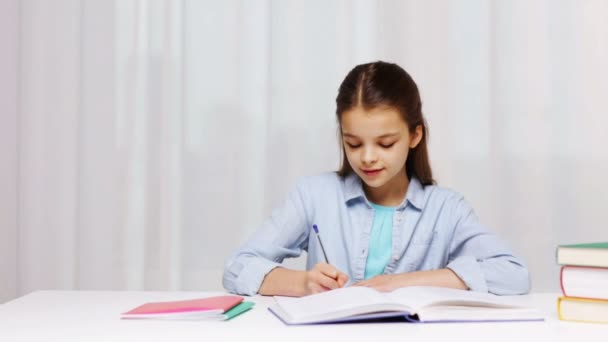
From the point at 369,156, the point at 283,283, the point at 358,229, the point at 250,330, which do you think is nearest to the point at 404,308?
the point at 250,330

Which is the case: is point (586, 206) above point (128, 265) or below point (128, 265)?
above

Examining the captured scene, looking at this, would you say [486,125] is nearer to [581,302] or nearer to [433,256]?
[433,256]

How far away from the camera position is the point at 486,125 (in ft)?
7.25

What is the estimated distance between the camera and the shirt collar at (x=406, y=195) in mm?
1643

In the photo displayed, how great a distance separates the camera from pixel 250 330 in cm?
96

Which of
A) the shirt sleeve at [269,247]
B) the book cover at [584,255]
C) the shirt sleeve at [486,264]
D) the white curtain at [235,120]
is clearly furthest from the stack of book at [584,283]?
the white curtain at [235,120]

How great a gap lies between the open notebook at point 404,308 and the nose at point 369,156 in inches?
16.7

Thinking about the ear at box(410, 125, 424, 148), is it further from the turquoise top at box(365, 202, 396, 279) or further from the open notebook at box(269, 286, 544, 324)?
the open notebook at box(269, 286, 544, 324)

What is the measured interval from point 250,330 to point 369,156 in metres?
0.61

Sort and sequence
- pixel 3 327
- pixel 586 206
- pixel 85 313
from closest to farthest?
pixel 3 327 < pixel 85 313 < pixel 586 206

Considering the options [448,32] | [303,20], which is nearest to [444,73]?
[448,32]

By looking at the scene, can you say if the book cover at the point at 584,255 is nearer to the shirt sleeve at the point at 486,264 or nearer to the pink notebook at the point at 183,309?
the shirt sleeve at the point at 486,264

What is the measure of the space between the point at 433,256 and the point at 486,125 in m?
0.71

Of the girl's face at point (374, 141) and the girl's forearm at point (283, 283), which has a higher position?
the girl's face at point (374, 141)
